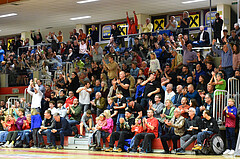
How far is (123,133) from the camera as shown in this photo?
14000 millimetres

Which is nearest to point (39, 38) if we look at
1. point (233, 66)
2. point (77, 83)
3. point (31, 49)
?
point (31, 49)

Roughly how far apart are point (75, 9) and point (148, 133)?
1343cm

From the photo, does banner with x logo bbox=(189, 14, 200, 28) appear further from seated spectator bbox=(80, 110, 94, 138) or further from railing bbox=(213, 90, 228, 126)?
railing bbox=(213, 90, 228, 126)

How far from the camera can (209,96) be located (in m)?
13.5

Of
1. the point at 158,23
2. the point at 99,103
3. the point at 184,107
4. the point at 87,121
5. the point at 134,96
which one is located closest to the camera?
the point at 184,107

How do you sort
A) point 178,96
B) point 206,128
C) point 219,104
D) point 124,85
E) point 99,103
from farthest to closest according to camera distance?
point 99,103 → point 124,85 → point 178,96 → point 219,104 → point 206,128

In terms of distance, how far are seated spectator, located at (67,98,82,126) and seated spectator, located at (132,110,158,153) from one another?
3.54 meters

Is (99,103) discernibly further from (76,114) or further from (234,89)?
(234,89)

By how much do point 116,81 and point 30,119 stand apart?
395 cm

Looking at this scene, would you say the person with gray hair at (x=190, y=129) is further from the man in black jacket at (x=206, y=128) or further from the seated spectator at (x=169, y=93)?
the seated spectator at (x=169, y=93)

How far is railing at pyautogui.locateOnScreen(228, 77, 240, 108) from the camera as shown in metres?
13.7

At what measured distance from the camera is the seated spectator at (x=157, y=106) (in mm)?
14297

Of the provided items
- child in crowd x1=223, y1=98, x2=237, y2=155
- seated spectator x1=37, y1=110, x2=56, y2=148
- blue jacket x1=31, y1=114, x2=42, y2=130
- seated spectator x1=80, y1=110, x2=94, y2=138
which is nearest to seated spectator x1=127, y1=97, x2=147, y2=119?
Result: seated spectator x1=80, y1=110, x2=94, y2=138

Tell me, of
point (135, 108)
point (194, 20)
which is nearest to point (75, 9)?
point (194, 20)
